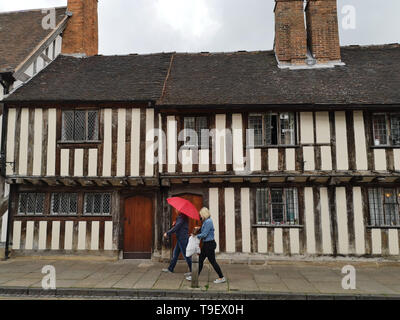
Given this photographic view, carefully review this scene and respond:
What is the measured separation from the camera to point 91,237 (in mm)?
8867

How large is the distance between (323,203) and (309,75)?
14.7 ft

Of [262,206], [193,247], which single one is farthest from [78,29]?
[193,247]

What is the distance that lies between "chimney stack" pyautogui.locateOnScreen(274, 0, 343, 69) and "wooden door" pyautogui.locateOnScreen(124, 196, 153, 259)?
280 inches

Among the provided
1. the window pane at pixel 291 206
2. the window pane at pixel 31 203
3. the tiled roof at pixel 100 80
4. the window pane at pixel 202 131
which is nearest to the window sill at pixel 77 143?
the tiled roof at pixel 100 80

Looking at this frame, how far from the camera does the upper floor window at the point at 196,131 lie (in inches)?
352

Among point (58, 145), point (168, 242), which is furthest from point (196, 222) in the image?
point (58, 145)

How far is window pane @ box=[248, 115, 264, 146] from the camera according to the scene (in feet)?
29.1

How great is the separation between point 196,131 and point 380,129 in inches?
216

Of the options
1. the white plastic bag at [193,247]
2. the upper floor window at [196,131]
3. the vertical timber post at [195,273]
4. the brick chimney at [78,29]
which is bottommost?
the vertical timber post at [195,273]

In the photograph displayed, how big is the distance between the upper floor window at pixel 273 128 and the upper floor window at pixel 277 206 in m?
1.46

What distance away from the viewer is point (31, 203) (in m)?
9.19

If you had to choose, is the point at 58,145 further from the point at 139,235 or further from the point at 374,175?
the point at 374,175

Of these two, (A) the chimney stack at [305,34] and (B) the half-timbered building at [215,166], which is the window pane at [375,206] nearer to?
(B) the half-timbered building at [215,166]

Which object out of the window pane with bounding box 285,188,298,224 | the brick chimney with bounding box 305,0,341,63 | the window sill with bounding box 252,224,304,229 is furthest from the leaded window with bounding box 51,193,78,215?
the brick chimney with bounding box 305,0,341,63
